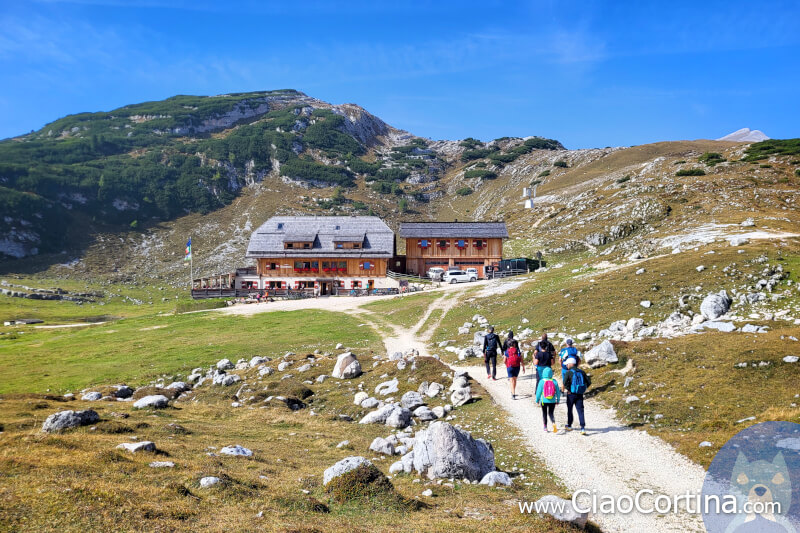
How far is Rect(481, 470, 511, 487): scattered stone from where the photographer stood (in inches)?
470

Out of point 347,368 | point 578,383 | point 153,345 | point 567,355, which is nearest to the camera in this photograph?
point 578,383

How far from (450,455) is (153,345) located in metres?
39.6

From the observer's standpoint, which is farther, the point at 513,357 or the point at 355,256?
the point at 355,256

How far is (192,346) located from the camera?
41031 millimetres

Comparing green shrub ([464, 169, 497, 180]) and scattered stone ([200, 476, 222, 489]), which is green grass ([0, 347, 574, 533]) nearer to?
scattered stone ([200, 476, 222, 489])

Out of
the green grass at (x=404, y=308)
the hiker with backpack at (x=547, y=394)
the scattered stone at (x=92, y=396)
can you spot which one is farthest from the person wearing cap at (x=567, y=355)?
the green grass at (x=404, y=308)

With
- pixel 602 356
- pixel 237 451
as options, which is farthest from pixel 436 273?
pixel 237 451

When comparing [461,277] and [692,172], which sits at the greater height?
[692,172]

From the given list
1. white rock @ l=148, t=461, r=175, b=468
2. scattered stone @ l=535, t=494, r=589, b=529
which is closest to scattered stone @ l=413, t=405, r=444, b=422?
scattered stone @ l=535, t=494, r=589, b=529

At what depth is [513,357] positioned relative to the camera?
20.7m

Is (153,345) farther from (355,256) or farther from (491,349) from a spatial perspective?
(355,256)

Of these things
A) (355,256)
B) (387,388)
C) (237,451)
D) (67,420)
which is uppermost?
(355,256)

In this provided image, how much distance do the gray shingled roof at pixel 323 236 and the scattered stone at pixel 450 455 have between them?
68047 millimetres

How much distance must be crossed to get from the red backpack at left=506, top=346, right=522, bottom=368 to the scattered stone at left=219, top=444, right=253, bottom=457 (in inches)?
477
